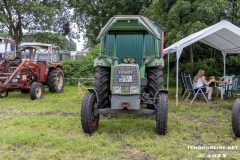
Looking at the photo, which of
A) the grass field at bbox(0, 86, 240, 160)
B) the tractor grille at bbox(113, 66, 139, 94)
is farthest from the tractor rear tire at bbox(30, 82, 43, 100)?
the tractor grille at bbox(113, 66, 139, 94)

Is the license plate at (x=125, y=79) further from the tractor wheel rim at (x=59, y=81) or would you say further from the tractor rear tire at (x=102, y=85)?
the tractor wheel rim at (x=59, y=81)

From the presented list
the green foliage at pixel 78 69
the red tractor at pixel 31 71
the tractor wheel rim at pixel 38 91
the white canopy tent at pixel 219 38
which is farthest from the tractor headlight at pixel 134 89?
the green foliage at pixel 78 69

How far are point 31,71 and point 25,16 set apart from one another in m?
10.2

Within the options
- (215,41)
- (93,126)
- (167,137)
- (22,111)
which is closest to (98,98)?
(93,126)

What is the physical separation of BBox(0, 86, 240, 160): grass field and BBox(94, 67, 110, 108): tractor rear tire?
0.49 metres

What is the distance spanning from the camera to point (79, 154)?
13.3 ft

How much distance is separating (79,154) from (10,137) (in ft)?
4.70

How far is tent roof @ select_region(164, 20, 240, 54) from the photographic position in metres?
7.88

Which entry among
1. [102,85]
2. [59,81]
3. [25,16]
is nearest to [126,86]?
[102,85]

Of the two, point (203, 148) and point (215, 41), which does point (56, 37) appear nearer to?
point (215, 41)

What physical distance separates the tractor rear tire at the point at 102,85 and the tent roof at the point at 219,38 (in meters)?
3.23

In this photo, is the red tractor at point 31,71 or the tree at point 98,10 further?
the tree at point 98,10

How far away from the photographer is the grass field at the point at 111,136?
4090mm

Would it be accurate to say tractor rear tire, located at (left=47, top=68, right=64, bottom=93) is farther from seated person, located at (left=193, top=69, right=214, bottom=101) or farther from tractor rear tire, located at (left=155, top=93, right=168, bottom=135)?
tractor rear tire, located at (left=155, top=93, right=168, bottom=135)
